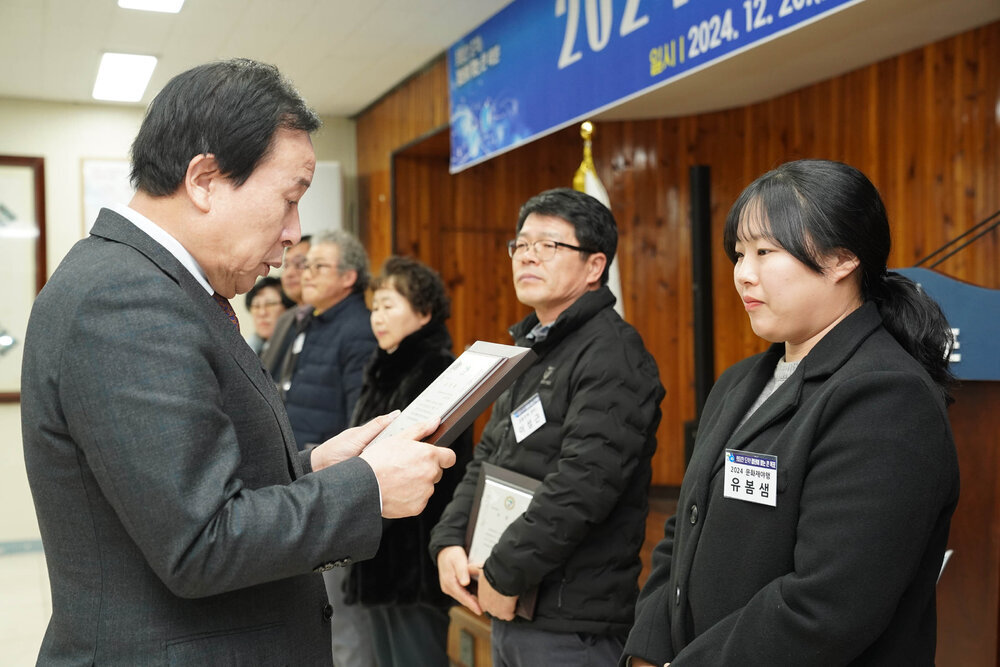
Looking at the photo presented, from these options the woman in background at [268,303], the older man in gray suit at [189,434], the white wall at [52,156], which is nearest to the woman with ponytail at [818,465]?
the older man in gray suit at [189,434]

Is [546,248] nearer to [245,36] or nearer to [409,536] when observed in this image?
[409,536]

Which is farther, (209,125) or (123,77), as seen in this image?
(123,77)

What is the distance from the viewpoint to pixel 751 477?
50.8 inches

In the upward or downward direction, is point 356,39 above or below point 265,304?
above

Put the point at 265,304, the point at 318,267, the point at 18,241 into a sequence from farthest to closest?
the point at 18,241
the point at 265,304
the point at 318,267

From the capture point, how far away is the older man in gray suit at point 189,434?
0.94m

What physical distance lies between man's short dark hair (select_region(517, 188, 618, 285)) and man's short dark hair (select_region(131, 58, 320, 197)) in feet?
3.93

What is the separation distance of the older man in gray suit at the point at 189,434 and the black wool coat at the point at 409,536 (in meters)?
1.57

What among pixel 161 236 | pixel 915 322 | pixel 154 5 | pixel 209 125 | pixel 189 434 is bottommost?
pixel 189 434

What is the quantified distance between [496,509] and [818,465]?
3.31ft

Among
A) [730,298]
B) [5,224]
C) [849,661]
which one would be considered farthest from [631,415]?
[5,224]

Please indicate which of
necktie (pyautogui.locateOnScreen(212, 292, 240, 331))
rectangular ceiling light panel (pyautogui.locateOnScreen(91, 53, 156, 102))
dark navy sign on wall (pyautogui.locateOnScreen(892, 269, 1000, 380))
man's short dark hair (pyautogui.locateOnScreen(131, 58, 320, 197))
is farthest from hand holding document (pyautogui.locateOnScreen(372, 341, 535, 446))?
rectangular ceiling light panel (pyautogui.locateOnScreen(91, 53, 156, 102))

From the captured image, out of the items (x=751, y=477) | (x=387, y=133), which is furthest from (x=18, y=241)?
(x=751, y=477)

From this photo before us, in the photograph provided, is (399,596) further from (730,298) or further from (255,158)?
(730,298)
